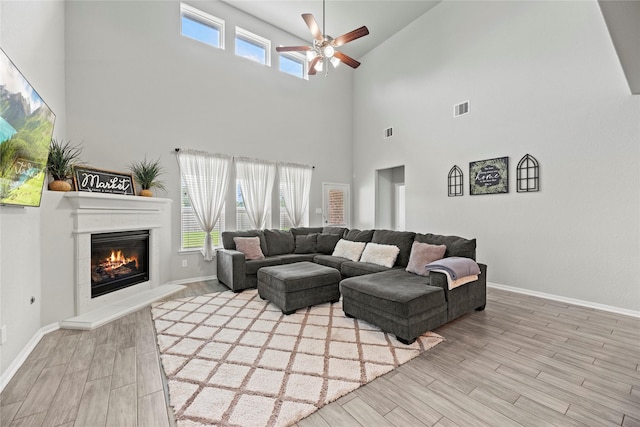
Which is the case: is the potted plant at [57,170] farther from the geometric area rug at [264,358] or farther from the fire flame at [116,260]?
the geometric area rug at [264,358]

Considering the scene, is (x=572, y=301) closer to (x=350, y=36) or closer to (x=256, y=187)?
(x=350, y=36)

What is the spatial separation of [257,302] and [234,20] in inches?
218

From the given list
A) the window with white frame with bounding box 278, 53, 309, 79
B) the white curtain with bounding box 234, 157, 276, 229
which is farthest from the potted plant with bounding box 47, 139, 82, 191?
the window with white frame with bounding box 278, 53, 309, 79

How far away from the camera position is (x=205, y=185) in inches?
197

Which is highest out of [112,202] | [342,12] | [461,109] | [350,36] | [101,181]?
[342,12]

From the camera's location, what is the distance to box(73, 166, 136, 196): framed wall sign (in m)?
3.38

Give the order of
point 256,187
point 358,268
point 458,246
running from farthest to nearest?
point 256,187, point 358,268, point 458,246

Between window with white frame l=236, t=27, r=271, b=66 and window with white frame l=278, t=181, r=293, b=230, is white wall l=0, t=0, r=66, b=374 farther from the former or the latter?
window with white frame l=278, t=181, r=293, b=230

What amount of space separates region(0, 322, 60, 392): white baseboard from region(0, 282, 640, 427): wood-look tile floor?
5 cm

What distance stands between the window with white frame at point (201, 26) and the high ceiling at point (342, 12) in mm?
522

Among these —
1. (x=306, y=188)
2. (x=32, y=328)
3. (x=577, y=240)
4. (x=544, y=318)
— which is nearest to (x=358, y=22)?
(x=306, y=188)

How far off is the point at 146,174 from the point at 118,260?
4.47ft

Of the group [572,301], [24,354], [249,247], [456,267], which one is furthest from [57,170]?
[572,301]

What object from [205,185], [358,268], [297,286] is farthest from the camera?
[205,185]
